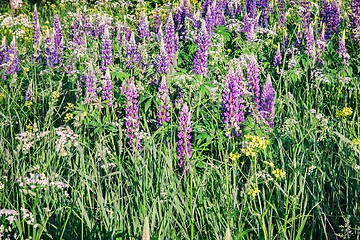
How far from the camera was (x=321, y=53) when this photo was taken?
15.9ft

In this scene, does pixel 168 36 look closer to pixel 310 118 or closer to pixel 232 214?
pixel 310 118

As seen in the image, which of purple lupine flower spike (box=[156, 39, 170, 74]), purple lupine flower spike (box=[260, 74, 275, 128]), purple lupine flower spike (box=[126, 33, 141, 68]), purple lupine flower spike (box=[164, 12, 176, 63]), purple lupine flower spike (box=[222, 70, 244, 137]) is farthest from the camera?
purple lupine flower spike (box=[126, 33, 141, 68])

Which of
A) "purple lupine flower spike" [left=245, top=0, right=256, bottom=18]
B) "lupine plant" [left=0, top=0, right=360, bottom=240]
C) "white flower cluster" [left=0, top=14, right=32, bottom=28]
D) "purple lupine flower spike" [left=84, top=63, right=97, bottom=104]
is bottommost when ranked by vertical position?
"lupine plant" [left=0, top=0, right=360, bottom=240]

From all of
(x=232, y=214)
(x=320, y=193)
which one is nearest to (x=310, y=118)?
(x=320, y=193)

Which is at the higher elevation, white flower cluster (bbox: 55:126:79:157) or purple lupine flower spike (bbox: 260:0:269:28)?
purple lupine flower spike (bbox: 260:0:269:28)

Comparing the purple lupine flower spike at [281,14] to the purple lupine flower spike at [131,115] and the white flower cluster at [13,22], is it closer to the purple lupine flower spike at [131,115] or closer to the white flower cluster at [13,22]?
the purple lupine flower spike at [131,115]

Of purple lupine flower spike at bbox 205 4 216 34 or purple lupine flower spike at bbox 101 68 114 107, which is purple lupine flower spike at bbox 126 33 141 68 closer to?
purple lupine flower spike at bbox 101 68 114 107

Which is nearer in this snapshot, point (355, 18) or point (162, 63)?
point (162, 63)

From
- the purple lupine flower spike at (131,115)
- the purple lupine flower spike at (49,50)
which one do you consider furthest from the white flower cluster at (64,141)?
the purple lupine flower spike at (49,50)

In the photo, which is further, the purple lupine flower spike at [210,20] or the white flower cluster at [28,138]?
the purple lupine flower spike at [210,20]

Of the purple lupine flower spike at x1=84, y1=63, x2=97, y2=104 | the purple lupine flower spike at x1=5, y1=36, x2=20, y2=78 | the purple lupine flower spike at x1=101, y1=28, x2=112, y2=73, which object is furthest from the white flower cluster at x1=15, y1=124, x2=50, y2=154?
the purple lupine flower spike at x1=5, y1=36, x2=20, y2=78

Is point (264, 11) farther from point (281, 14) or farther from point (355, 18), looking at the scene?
point (355, 18)

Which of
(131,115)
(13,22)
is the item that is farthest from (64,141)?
(13,22)

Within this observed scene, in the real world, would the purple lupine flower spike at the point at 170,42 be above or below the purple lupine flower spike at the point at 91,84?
above
